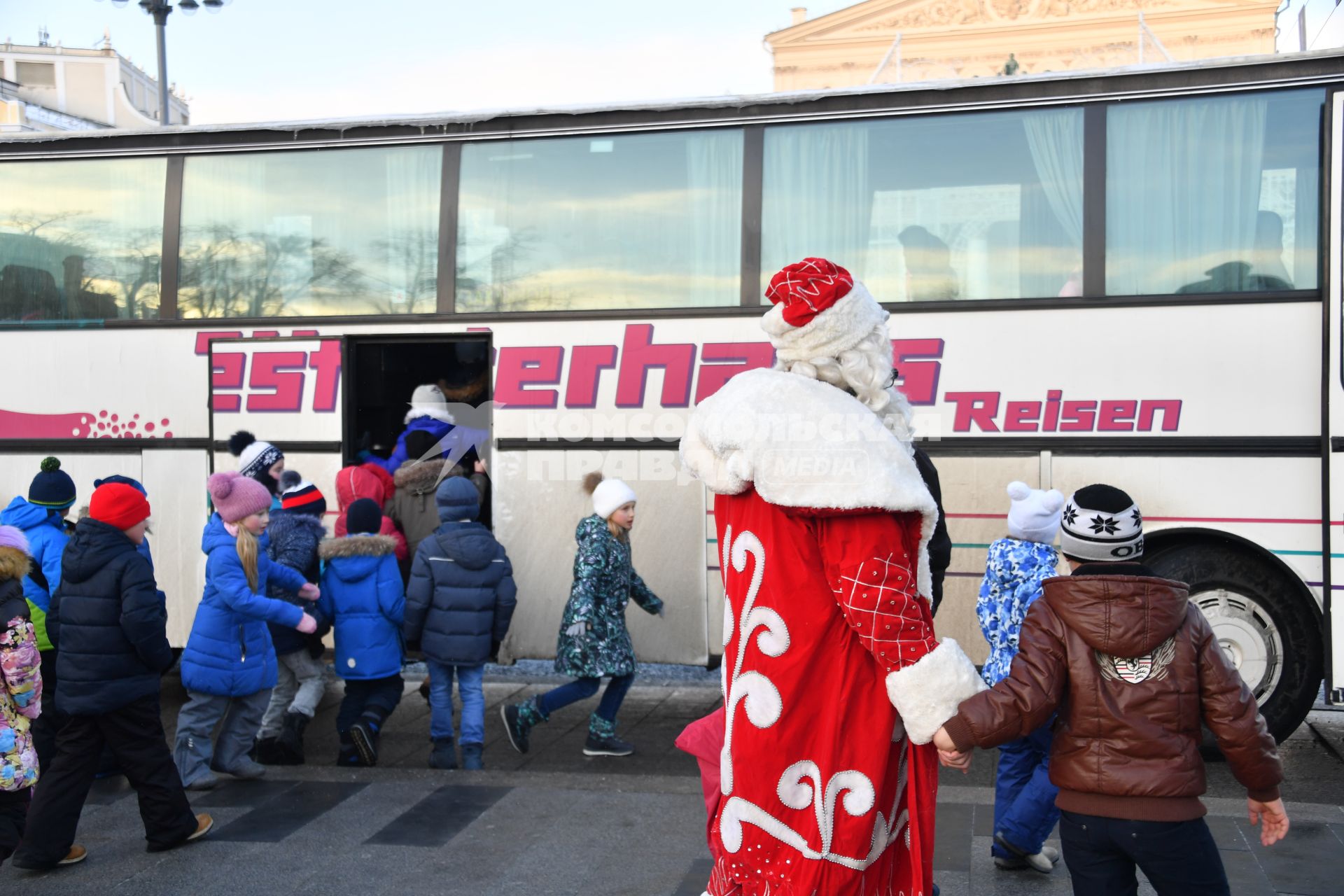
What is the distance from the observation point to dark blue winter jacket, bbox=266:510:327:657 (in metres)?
6.99

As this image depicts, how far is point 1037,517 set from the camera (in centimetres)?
502

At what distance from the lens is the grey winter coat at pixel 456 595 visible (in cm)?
665

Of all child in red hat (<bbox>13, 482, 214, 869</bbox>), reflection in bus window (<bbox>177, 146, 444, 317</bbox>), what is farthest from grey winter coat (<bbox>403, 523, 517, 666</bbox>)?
reflection in bus window (<bbox>177, 146, 444, 317</bbox>)

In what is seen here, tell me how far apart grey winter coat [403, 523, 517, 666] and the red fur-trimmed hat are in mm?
3961

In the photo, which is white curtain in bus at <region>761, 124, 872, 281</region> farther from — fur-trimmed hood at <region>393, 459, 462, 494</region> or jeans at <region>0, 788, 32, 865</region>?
jeans at <region>0, 788, 32, 865</region>

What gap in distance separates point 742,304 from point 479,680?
9.21ft

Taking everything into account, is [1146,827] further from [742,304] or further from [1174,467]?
[742,304]

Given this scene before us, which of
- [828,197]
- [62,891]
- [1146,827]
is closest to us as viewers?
[1146,827]

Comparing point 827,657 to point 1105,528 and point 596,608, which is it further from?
point 596,608

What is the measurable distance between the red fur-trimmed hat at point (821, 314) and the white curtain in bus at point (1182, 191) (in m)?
4.54

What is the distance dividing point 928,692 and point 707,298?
5135mm

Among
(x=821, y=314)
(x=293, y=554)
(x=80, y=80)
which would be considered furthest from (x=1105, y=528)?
(x=80, y=80)

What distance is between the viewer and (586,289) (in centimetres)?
784

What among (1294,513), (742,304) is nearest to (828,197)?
(742,304)
